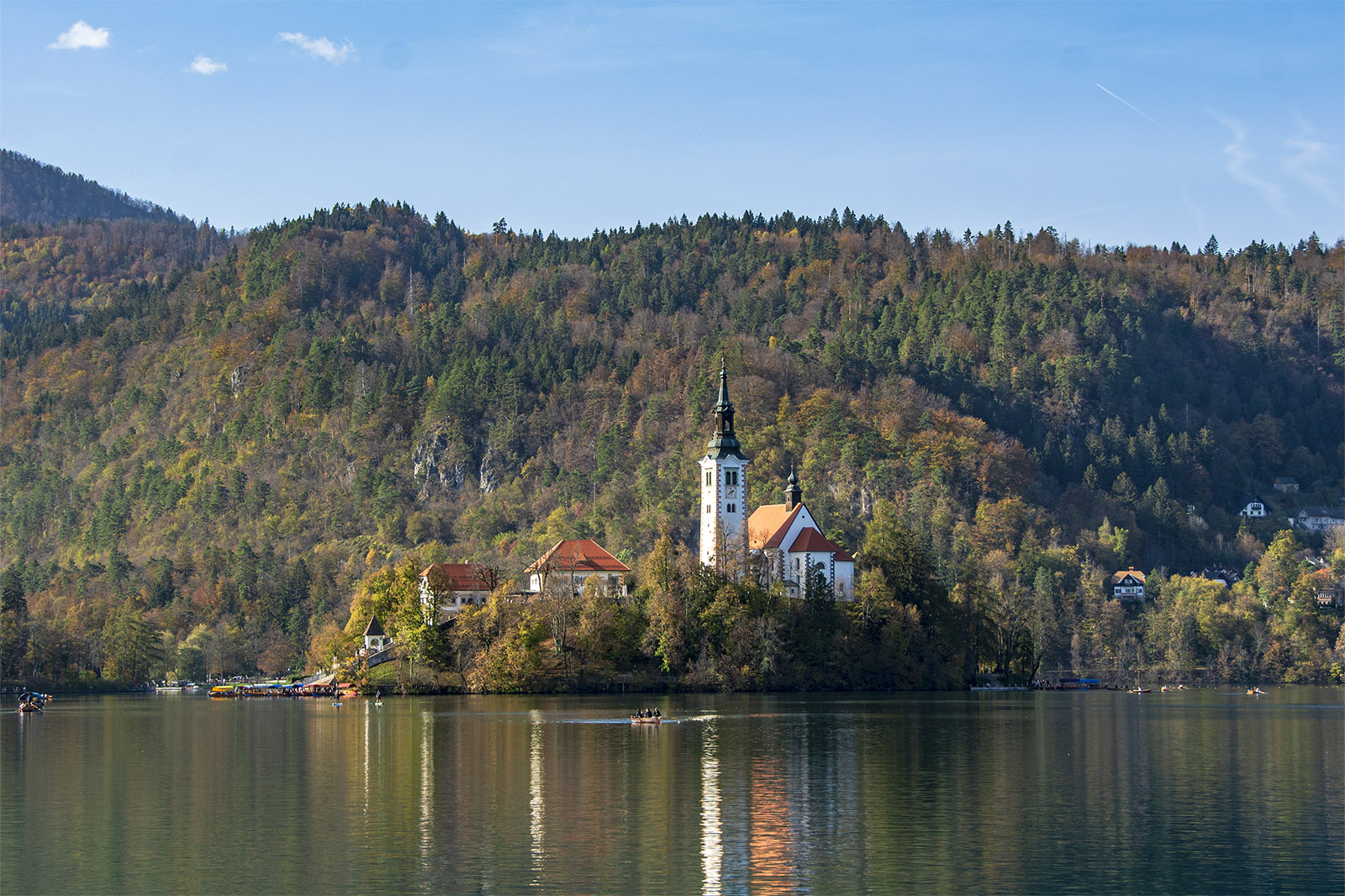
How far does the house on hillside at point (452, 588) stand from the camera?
→ 118 metres

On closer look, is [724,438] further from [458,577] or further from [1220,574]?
[1220,574]

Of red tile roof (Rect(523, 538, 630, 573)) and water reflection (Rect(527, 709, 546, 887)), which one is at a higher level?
red tile roof (Rect(523, 538, 630, 573))

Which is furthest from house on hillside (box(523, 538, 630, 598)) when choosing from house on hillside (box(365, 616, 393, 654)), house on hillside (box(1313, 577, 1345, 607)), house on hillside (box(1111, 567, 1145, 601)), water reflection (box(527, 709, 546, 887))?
house on hillside (box(1313, 577, 1345, 607))

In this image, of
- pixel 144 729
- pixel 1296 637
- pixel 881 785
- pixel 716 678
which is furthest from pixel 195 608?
pixel 881 785

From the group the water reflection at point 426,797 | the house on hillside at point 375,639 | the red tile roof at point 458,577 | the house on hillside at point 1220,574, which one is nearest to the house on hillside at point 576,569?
the red tile roof at point 458,577

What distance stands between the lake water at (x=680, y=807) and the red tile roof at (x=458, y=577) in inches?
1616

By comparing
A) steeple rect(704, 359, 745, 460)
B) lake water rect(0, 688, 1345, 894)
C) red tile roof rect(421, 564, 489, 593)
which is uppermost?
steeple rect(704, 359, 745, 460)

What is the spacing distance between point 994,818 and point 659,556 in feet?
243

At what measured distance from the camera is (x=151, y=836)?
40594 mm

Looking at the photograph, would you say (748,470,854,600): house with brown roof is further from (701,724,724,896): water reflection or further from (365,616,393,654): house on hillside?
(701,724,724,896): water reflection

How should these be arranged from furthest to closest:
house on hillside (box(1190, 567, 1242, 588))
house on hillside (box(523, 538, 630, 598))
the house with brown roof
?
house on hillside (box(1190, 567, 1242, 588)) < the house with brown roof < house on hillside (box(523, 538, 630, 598))

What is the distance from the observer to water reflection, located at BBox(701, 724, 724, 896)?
34.5m

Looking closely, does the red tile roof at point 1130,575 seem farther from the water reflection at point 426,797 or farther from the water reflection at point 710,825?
the water reflection at point 710,825

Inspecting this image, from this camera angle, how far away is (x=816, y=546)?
130 meters
